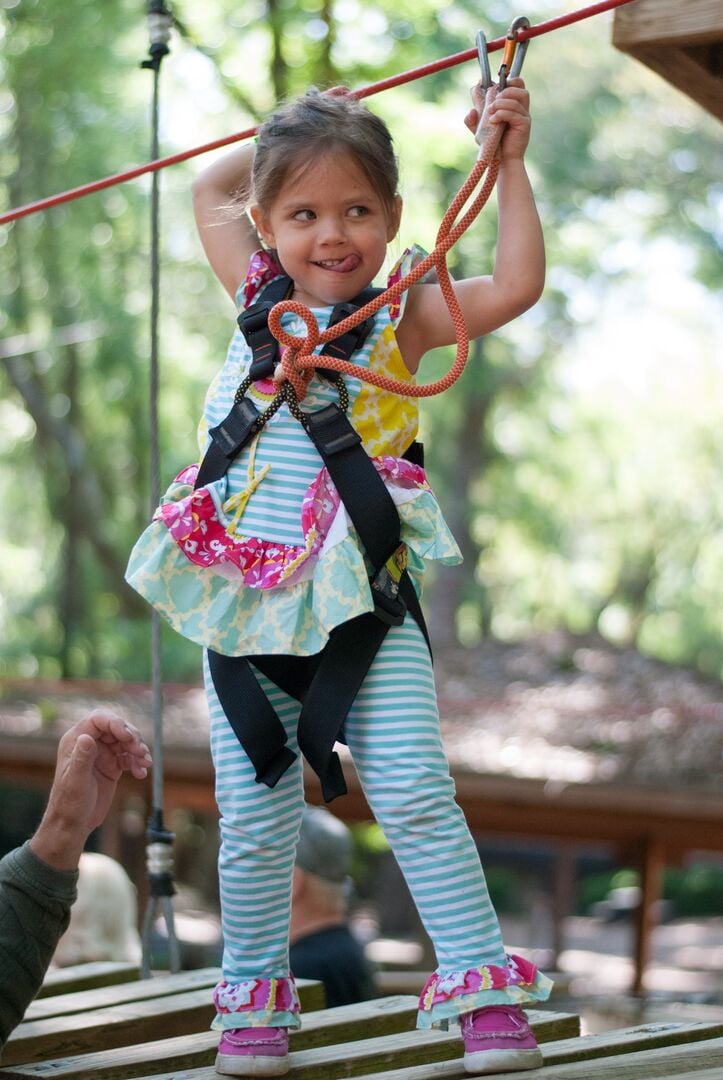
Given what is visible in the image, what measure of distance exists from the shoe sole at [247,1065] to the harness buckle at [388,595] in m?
0.60

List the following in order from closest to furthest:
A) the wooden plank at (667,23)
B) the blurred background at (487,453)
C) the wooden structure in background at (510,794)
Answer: the wooden plank at (667,23) → the wooden structure in background at (510,794) → the blurred background at (487,453)

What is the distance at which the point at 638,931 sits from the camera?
8062 mm

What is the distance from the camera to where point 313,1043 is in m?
2.25

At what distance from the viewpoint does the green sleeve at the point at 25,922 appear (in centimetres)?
194

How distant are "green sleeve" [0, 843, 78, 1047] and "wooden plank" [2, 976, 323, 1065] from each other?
35cm

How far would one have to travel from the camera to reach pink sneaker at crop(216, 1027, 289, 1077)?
1.90m

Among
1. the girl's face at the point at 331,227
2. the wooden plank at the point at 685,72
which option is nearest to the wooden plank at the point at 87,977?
the girl's face at the point at 331,227

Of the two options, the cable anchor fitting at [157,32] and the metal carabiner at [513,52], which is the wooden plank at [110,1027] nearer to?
the metal carabiner at [513,52]

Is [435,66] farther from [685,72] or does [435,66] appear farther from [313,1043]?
[313,1043]

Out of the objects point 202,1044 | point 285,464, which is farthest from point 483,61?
point 202,1044

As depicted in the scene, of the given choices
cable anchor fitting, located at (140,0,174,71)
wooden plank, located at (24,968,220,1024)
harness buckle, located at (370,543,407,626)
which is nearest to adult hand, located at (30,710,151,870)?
harness buckle, located at (370,543,407,626)

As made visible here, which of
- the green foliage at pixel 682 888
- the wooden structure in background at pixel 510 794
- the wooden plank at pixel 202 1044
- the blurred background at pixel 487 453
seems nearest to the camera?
the wooden plank at pixel 202 1044

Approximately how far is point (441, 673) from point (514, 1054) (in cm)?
938

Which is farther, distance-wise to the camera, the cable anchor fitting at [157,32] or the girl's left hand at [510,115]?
the cable anchor fitting at [157,32]
